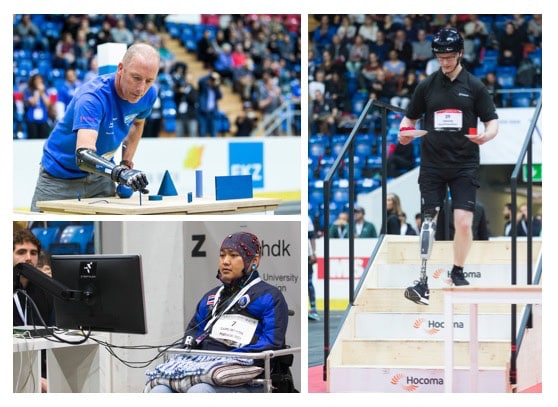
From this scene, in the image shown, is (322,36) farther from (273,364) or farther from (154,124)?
(273,364)

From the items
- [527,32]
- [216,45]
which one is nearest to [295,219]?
[527,32]

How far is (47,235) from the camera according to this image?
224 inches

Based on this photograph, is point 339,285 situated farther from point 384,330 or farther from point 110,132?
point 110,132

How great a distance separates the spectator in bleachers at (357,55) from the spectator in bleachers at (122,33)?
547cm

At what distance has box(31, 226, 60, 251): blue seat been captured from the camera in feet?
17.8

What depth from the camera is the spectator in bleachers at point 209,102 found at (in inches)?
507

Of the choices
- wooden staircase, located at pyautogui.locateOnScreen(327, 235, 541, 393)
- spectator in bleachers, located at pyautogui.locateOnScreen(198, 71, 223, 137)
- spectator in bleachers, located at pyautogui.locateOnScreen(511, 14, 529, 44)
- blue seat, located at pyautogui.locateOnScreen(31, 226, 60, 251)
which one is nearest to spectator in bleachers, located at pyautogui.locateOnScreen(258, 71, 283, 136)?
spectator in bleachers, located at pyautogui.locateOnScreen(198, 71, 223, 137)

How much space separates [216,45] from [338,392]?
1069 cm

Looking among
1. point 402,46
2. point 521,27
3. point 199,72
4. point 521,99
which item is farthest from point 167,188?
point 199,72

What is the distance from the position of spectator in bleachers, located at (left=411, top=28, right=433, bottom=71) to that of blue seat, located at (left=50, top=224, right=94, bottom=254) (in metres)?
3.69

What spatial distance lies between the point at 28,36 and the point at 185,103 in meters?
2.41

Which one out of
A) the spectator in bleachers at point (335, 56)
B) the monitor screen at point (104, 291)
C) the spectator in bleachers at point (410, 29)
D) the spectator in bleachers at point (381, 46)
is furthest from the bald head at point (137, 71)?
the spectator in bleachers at point (335, 56)

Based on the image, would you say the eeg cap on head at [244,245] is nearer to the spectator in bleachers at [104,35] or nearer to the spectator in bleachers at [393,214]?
the spectator in bleachers at [393,214]

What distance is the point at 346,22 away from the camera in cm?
825
